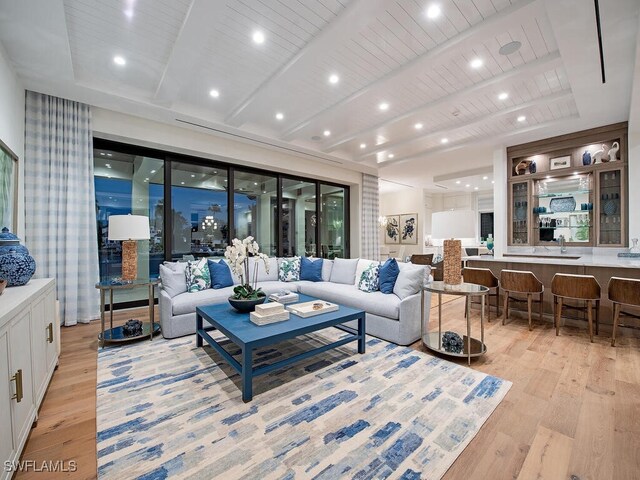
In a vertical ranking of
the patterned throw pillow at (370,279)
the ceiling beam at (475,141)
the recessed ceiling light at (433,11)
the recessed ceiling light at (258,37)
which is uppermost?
the recessed ceiling light at (258,37)

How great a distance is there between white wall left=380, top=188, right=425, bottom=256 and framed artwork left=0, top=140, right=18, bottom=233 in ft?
32.0

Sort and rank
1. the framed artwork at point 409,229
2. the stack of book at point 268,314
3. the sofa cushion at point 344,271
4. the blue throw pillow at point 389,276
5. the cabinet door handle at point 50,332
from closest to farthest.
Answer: the cabinet door handle at point 50,332 < the stack of book at point 268,314 < the blue throw pillow at point 389,276 < the sofa cushion at point 344,271 < the framed artwork at point 409,229

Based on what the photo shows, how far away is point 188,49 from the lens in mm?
2824

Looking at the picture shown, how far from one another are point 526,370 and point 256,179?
5503mm

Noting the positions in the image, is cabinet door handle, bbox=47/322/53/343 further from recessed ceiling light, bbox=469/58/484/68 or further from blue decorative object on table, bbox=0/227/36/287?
recessed ceiling light, bbox=469/58/484/68

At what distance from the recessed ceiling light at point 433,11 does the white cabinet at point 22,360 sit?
3.44 metres

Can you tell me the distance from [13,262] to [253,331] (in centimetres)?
173

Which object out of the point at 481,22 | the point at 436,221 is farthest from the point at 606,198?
the point at 481,22

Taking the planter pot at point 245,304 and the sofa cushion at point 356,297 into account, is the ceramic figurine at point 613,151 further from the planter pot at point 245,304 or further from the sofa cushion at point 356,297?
the planter pot at point 245,304

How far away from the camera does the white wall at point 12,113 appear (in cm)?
270

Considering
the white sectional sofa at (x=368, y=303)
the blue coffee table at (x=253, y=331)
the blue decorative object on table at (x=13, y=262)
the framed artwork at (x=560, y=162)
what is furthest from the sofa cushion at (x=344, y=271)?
the framed artwork at (x=560, y=162)

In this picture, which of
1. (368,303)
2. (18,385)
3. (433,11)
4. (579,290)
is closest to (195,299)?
(18,385)

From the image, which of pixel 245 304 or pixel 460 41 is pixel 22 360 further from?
pixel 460 41

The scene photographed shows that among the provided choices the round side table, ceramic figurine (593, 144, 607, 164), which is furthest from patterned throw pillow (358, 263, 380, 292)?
ceramic figurine (593, 144, 607, 164)
